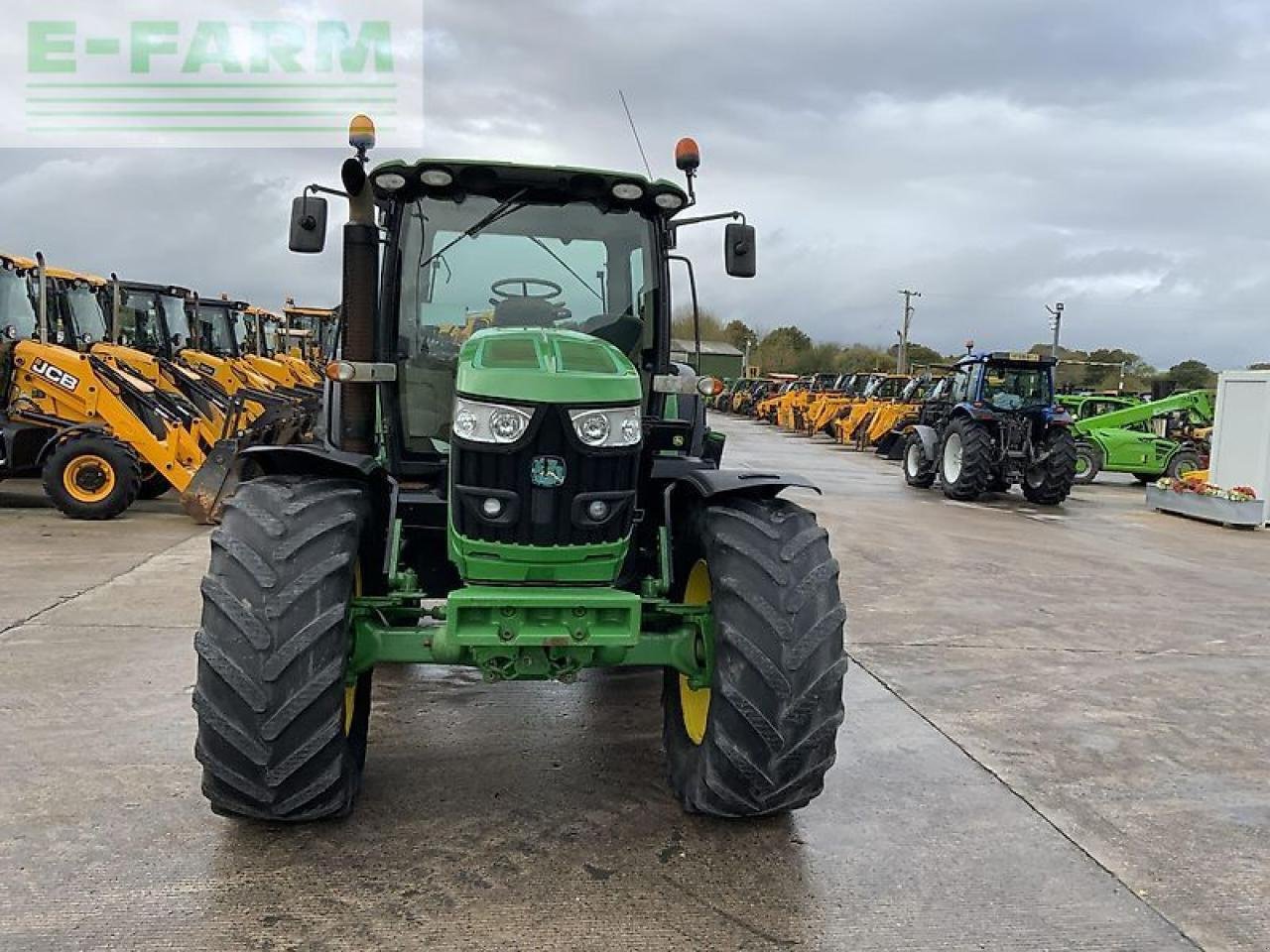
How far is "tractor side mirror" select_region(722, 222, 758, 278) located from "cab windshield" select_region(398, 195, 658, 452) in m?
0.50

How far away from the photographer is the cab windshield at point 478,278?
167 inches

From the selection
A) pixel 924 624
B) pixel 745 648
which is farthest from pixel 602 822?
pixel 924 624

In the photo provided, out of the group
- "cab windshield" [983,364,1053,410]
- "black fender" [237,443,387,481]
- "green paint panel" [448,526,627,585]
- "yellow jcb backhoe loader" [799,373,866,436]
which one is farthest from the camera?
"yellow jcb backhoe loader" [799,373,866,436]

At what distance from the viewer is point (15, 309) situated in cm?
1078

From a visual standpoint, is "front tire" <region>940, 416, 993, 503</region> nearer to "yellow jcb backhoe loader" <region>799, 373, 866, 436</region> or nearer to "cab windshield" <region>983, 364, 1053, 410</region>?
"cab windshield" <region>983, 364, 1053, 410</region>

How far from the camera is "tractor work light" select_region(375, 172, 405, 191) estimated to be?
13.2ft

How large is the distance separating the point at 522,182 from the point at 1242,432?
13.4 m

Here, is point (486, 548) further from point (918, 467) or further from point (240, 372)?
point (918, 467)

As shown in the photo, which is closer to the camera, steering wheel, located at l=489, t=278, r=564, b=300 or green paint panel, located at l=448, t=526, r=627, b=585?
green paint panel, located at l=448, t=526, r=627, b=585

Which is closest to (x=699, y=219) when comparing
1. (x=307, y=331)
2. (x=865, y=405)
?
(x=307, y=331)

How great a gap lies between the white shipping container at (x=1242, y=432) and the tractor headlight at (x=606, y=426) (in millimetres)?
13179

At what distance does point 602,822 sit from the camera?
3.69 metres

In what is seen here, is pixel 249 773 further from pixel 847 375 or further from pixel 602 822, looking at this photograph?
pixel 847 375

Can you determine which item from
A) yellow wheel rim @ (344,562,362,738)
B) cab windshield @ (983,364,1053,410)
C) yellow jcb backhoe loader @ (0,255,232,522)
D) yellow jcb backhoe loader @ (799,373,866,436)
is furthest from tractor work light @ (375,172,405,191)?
yellow jcb backhoe loader @ (799,373,866,436)
